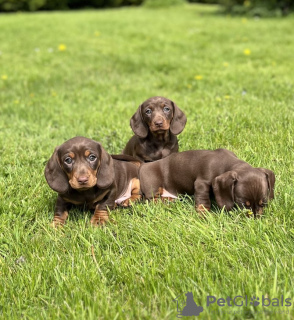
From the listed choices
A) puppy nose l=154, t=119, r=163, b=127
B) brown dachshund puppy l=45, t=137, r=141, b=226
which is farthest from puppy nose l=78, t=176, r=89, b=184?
puppy nose l=154, t=119, r=163, b=127

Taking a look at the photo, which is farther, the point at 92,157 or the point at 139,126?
the point at 139,126

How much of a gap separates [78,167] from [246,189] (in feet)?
4.13

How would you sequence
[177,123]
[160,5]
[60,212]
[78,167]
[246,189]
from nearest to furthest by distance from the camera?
1. [246,189]
2. [78,167]
3. [60,212]
4. [177,123]
5. [160,5]

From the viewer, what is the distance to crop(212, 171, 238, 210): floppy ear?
291cm

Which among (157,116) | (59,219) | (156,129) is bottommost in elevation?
(59,219)

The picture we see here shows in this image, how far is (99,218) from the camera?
10.3ft

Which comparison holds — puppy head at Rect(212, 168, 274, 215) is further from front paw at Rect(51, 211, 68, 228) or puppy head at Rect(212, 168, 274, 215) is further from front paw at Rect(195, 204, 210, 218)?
front paw at Rect(51, 211, 68, 228)

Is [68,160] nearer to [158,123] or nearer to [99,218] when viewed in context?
[99,218]

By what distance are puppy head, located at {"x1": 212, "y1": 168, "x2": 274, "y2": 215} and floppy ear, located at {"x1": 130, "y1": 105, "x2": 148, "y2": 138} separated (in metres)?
1.37

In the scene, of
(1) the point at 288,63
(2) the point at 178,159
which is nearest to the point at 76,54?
(1) the point at 288,63

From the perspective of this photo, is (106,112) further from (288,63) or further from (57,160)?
(288,63)

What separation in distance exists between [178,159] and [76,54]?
19.8 feet

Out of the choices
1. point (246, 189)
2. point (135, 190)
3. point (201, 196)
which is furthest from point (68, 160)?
point (246, 189)

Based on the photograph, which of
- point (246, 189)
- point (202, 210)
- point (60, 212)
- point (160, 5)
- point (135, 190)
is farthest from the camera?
point (160, 5)
